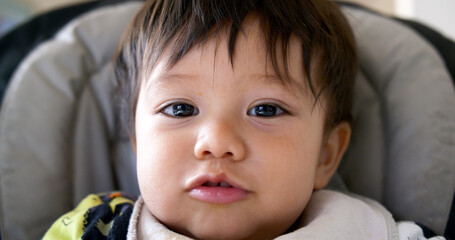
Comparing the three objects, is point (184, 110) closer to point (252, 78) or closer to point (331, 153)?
point (252, 78)

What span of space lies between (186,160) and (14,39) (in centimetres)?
70

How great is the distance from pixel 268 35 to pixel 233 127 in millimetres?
173

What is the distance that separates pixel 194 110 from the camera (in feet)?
2.34

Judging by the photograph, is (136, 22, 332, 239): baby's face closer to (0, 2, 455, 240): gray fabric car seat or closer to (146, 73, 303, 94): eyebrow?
(146, 73, 303, 94): eyebrow

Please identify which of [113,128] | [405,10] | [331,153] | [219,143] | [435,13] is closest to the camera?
[219,143]

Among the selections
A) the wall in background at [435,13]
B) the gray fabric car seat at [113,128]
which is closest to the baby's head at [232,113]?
the gray fabric car seat at [113,128]

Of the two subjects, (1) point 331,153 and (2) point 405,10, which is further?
(2) point 405,10

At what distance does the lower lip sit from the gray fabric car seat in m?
0.38

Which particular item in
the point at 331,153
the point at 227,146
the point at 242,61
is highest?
the point at 242,61

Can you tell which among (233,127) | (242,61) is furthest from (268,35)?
(233,127)

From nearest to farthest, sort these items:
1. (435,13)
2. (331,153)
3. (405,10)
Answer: (331,153)
(435,13)
(405,10)

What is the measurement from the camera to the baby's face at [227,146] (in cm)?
65

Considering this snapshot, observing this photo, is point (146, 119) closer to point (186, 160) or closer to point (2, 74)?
point (186, 160)

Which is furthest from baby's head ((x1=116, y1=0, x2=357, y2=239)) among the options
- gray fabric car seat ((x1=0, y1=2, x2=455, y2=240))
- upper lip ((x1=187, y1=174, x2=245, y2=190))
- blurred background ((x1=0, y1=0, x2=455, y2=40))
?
blurred background ((x1=0, y1=0, x2=455, y2=40))
